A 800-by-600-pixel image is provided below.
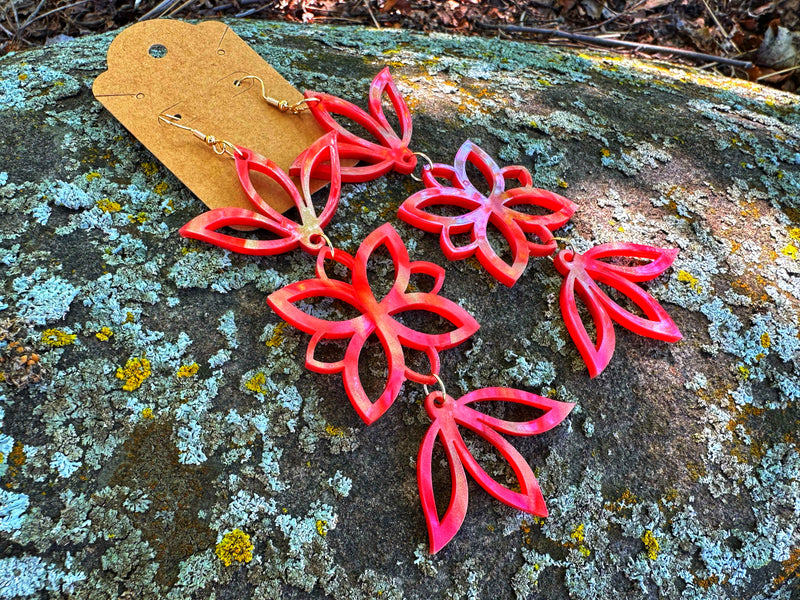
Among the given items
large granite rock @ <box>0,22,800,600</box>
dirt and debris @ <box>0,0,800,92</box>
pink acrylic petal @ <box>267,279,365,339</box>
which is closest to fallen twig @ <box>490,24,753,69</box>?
dirt and debris @ <box>0,0,800,92</box>

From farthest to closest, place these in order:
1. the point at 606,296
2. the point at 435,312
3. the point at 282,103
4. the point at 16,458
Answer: the point at 282,103 → the point at 606,296 → the point at 435,312 → the point at 16,458

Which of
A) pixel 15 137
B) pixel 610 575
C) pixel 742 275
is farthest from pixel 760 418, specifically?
pixel 15 137

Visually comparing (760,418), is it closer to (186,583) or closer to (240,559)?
(240,559)

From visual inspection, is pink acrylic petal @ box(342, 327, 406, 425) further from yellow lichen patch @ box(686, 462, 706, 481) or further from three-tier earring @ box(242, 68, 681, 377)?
yellow lichen patch @ box(686, 462, 706, 481)

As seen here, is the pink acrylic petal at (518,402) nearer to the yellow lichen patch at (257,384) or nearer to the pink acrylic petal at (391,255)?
the pink acrylic petal at (391,255)

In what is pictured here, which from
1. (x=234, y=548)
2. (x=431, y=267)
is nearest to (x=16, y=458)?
(x=234, y=548)

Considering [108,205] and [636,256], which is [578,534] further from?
[108,205]
